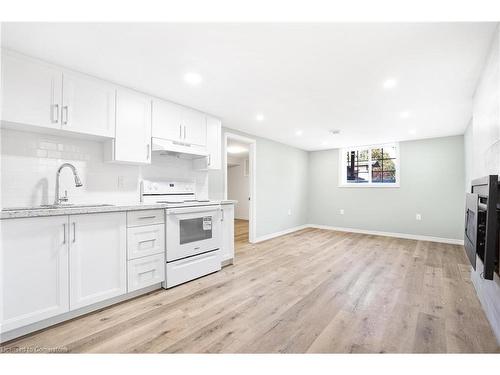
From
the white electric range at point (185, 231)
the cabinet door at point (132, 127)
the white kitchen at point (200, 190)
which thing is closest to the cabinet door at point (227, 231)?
the white kitchen at point (200, 190)

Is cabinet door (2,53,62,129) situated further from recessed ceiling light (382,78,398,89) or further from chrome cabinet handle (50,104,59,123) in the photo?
recessed ceiling light (382,78,398,89)

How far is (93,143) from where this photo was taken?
8.03ft

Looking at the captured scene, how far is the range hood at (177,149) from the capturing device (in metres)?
2.68

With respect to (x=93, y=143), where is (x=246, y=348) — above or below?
below

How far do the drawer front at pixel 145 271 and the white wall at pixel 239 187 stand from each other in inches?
230

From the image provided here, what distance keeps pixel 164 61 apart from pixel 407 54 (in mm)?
2052

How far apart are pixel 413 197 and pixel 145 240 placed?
537 centimetres

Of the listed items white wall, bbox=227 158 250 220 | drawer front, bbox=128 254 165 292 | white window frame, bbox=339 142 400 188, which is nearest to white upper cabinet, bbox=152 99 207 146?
drawer front, bbox=128 254 165 292

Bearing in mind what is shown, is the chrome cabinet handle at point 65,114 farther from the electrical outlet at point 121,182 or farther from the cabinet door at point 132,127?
the electrical outlet at point 121,182

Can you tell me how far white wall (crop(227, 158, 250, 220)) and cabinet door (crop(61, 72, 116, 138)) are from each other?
6095mm

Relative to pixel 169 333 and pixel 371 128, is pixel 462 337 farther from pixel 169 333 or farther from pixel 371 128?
pixel 371 128

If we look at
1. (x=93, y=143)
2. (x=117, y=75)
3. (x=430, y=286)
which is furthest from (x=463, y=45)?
(x=93, y=143)

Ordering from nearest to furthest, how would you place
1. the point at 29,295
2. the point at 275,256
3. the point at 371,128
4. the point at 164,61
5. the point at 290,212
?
1. the point at 29,295
2. the point at 164,61
3. the point at 275,256
4. the point at 371,128
5. the point at 290,212

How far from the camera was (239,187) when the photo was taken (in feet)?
28.0
